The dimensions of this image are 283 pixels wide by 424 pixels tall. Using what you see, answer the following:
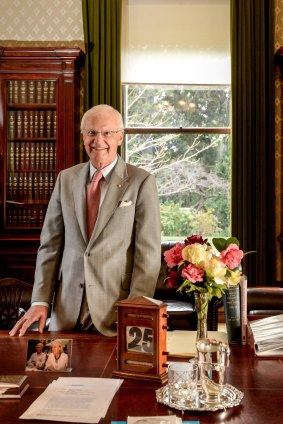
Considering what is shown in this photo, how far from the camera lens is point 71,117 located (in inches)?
233

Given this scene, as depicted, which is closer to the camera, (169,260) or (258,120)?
(169,260)

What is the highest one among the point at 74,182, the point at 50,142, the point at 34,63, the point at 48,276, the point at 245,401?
the point at 34,63

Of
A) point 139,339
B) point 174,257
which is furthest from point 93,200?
point 139,339

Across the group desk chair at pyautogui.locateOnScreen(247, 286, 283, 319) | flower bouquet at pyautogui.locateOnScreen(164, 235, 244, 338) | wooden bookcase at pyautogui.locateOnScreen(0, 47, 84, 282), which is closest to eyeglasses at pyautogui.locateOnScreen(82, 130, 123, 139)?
flower bouquet at pyautogui.locateOnScreen(164, 235, 244, 338)

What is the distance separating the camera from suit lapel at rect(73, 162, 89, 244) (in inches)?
97.7

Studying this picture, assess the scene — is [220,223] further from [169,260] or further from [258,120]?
[169,260]

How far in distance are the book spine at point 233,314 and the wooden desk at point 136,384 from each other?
6 centimetres

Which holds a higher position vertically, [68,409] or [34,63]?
[34,63]

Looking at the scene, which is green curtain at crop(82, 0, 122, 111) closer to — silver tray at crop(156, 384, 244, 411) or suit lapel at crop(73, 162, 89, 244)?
suit lapel at crop(73, 162, 89, 244)

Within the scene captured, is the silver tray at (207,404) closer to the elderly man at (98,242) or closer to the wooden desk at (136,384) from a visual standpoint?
the wooden desk at (136,384)

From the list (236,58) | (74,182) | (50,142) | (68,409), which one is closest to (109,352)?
(68,409)

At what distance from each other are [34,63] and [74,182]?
3650mm

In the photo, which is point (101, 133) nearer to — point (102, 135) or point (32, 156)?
point (102, 135)

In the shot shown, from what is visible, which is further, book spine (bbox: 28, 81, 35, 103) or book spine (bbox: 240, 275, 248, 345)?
book spine (bbox: 28, 81, 35, 103)
